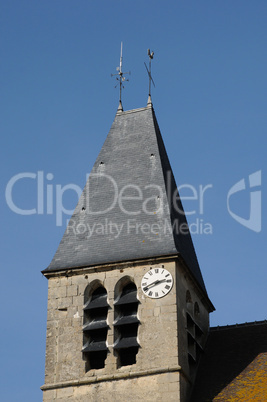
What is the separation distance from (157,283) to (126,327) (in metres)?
1.58

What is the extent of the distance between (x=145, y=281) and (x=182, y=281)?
131 cm

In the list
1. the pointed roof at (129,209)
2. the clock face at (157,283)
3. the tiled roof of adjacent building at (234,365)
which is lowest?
the tiled roof of adjacent building at (234,365)

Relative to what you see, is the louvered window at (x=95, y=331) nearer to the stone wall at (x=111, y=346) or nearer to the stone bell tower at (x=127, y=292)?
the stone bell tower at (x=127, y=292)

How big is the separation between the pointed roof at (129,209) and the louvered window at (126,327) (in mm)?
1256

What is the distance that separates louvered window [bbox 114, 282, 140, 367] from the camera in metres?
27.8

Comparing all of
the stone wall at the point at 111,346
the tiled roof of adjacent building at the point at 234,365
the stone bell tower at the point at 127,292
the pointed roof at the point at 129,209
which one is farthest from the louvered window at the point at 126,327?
the tiled roof of adjacent building at the point at 234,365

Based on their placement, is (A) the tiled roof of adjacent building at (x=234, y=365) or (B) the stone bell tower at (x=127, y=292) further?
(B) the stone bell tower at (x=127, y=292)

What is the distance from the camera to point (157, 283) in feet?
93.0

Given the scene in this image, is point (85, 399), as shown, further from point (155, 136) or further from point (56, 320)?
point (155, 136)

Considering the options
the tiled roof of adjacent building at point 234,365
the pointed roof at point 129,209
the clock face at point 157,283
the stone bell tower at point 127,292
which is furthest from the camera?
the pointed roof at point 129,209

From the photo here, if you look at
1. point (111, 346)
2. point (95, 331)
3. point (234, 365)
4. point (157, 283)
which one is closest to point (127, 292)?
point (157, 283)

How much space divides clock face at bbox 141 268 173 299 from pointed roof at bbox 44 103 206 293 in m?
0.54

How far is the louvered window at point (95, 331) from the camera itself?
28.1 m

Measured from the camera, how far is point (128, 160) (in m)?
32.1
